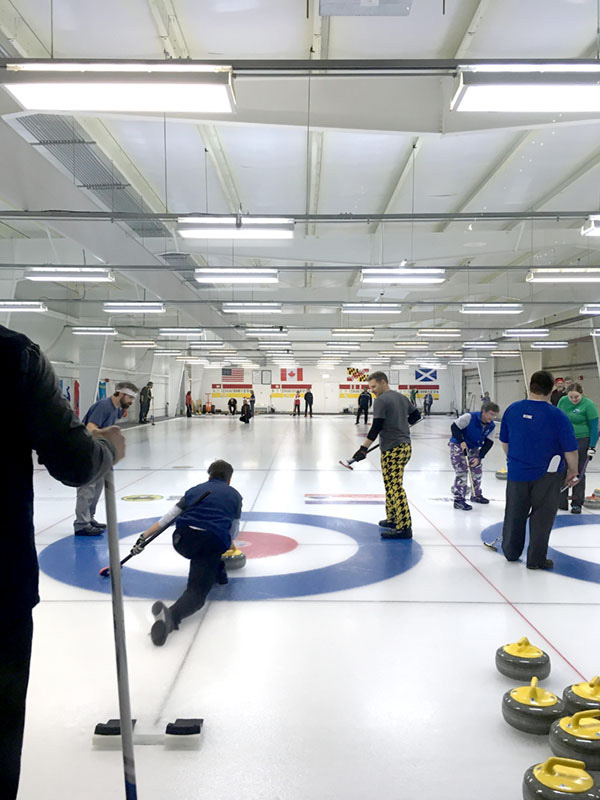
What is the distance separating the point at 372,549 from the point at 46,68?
189 inches

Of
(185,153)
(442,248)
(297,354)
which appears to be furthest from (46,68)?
(297,354)

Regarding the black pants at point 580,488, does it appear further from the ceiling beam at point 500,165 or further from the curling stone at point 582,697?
the curling stone at point 582,697

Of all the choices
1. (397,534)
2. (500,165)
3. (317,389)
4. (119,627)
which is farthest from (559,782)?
(317,389)

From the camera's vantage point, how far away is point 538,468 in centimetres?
518

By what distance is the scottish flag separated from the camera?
48.3m

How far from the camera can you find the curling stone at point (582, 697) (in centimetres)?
266

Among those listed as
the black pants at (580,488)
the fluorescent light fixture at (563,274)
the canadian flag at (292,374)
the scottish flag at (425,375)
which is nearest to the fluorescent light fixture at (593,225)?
the black pants at (580,488)

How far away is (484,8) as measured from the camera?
6.33m

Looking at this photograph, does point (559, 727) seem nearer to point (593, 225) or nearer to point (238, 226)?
point (238, 226)

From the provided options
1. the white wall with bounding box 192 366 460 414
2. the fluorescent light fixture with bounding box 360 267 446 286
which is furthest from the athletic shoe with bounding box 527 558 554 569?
the white wall with bounding box 192 366 460 414

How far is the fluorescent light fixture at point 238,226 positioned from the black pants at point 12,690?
21.6 feet

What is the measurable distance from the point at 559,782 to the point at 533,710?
0.57m

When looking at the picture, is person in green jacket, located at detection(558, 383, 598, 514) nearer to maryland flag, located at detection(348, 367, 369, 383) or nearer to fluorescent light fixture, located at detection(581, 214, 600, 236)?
fluorescent light fixture, located at detection(581, 214, 600, 236)

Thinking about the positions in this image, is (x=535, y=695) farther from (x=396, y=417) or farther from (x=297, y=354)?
(x=297, y=354)
